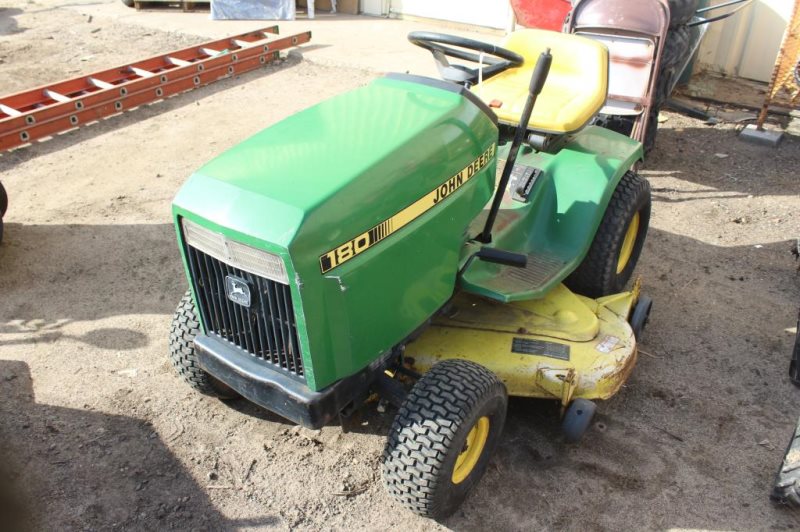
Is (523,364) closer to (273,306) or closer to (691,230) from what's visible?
(273,306)

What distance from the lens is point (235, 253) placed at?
7.73 ft

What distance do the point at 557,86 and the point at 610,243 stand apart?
89cm

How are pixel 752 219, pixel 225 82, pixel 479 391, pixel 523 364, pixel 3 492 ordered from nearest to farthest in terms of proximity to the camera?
1. pixel 479 391
2. pixel 3 492
3. pixel 523 364
4. pixel 752 219
5. pixel 225 82

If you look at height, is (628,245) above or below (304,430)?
above

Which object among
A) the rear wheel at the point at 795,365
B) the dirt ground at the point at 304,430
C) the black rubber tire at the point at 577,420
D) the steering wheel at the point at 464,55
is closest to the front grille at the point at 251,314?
the dirt ground at the point at 304,430

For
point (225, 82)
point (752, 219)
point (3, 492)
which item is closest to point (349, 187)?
point (3, 492)

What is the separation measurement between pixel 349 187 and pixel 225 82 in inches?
235

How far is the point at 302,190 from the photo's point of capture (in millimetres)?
2314

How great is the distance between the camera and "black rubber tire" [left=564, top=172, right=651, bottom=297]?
142 inches

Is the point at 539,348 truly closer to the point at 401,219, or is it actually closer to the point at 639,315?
the point at 639,315

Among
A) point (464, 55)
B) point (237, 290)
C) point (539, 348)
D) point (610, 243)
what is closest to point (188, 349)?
point (237, 290)

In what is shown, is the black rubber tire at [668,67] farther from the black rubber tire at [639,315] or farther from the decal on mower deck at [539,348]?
the decal on mower deck at [539,348]

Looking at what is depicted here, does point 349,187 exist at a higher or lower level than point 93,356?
higher

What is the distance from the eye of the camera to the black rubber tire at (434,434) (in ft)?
8.19
